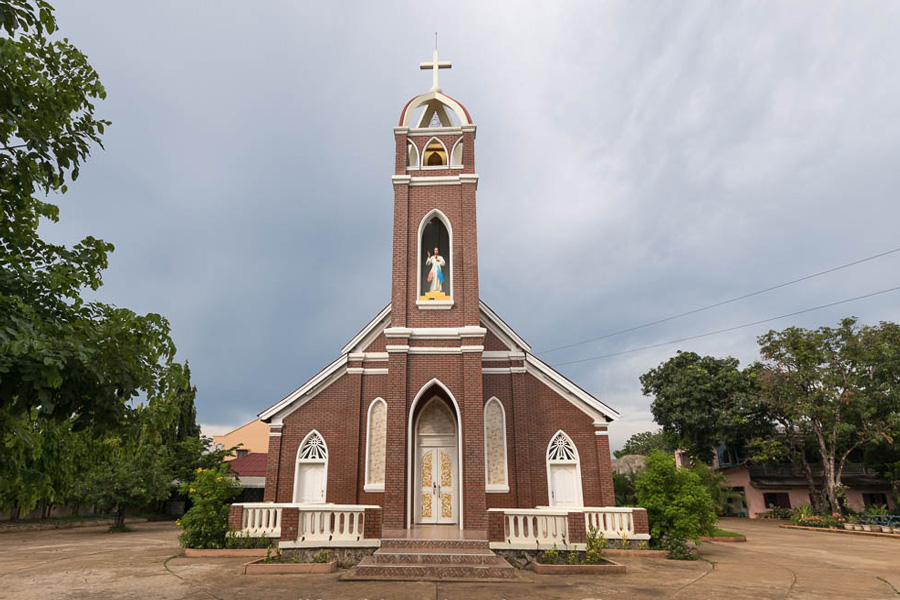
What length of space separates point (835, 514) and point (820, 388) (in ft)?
22.6

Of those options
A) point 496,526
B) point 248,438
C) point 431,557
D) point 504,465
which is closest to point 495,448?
point 504,465

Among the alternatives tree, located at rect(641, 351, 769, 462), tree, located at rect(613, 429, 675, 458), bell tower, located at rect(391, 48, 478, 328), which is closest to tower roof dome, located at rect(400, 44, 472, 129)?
bell tower, located at rect(391, 48, 478, 328)

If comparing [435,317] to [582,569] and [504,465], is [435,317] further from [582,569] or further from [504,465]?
[582,569]

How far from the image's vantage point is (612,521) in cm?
1415

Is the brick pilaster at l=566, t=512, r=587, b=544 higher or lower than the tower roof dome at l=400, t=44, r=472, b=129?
lower

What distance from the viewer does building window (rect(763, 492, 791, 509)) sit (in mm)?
36125

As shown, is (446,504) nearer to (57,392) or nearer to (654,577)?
(654,577)

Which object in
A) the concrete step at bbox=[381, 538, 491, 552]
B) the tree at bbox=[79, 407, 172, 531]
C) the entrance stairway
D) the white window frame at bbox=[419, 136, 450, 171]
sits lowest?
the entrance stairway

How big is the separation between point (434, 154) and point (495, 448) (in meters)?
9.97

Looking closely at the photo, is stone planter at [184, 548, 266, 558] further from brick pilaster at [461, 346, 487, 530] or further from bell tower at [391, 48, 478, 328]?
bell tower at [391, 48, 478, 328]

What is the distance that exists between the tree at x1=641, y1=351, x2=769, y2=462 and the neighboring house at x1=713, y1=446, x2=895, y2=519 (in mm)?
3287

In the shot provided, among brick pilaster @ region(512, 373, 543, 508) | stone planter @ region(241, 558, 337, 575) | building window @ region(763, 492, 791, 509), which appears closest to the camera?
stone planter @ region(241, 558, 337, 575)

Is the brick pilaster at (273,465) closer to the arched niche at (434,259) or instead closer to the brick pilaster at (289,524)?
the brick pilaster at (289,524)

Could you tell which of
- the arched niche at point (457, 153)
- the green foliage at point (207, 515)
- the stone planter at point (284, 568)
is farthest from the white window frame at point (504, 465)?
the arched niche at point (457, 153)
